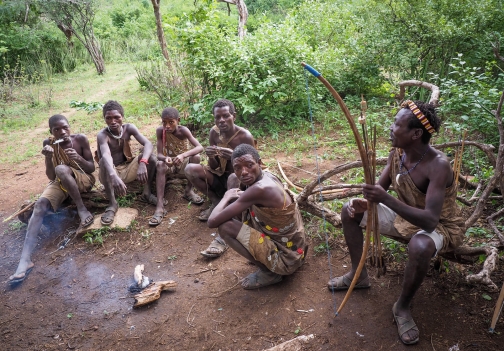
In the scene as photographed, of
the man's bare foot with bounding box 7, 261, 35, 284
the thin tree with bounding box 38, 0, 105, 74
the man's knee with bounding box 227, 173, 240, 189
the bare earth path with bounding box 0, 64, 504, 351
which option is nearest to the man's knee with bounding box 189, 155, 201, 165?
the man's knee with bounding box 227, 173, 240, 189

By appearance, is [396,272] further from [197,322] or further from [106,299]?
[106,299]

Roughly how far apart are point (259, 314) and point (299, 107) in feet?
15.8

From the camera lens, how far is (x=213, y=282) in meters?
3.21

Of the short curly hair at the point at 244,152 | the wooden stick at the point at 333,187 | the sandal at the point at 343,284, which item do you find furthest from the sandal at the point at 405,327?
the short curly hair at the point at 244,152

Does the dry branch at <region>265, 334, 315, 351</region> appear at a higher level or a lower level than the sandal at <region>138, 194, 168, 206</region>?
lower

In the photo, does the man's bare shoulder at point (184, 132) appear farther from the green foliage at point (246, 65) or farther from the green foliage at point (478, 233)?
the green foliage at point (478, 233)

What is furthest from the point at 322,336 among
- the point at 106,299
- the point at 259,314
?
the point at 106,299

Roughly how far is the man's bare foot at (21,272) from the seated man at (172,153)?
1.28m

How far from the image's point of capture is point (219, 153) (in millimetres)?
3887

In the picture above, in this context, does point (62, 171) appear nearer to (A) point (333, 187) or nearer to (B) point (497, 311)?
(A) point (333, 187)

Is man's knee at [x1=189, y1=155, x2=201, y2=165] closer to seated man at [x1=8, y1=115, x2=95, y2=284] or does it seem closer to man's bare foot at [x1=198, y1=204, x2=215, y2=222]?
man's bare foot at [x1=198, y1=204, x2=215, y2=222]

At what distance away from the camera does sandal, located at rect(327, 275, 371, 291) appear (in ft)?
9.16

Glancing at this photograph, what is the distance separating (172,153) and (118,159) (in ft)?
2.28

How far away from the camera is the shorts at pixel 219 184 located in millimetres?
4224
